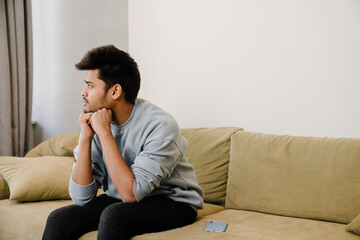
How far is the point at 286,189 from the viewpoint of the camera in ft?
6.51

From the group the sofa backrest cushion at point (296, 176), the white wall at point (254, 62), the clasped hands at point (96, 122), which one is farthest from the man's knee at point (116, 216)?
the white wall at point (254, 62)

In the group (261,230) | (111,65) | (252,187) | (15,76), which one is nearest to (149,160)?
(111,65)

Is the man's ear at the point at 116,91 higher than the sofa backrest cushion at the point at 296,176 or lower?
higher

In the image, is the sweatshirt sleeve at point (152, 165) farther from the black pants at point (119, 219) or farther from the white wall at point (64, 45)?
the white wall at point (64, 45)

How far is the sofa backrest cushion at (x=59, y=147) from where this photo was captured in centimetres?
258

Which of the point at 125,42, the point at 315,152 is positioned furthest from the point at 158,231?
the point at 125,42

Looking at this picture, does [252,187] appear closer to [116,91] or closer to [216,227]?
[216,227]

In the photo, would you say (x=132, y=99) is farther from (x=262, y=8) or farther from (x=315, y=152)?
(x=262, y=8)

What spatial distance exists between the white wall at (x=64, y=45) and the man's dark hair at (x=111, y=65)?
4.31 feet

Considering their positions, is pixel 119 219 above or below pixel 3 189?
above

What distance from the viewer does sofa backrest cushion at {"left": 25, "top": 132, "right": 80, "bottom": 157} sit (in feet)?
8.48

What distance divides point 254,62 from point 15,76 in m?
1.64

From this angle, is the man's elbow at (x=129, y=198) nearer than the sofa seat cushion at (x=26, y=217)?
Yes

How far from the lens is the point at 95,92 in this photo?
5.75 feet
